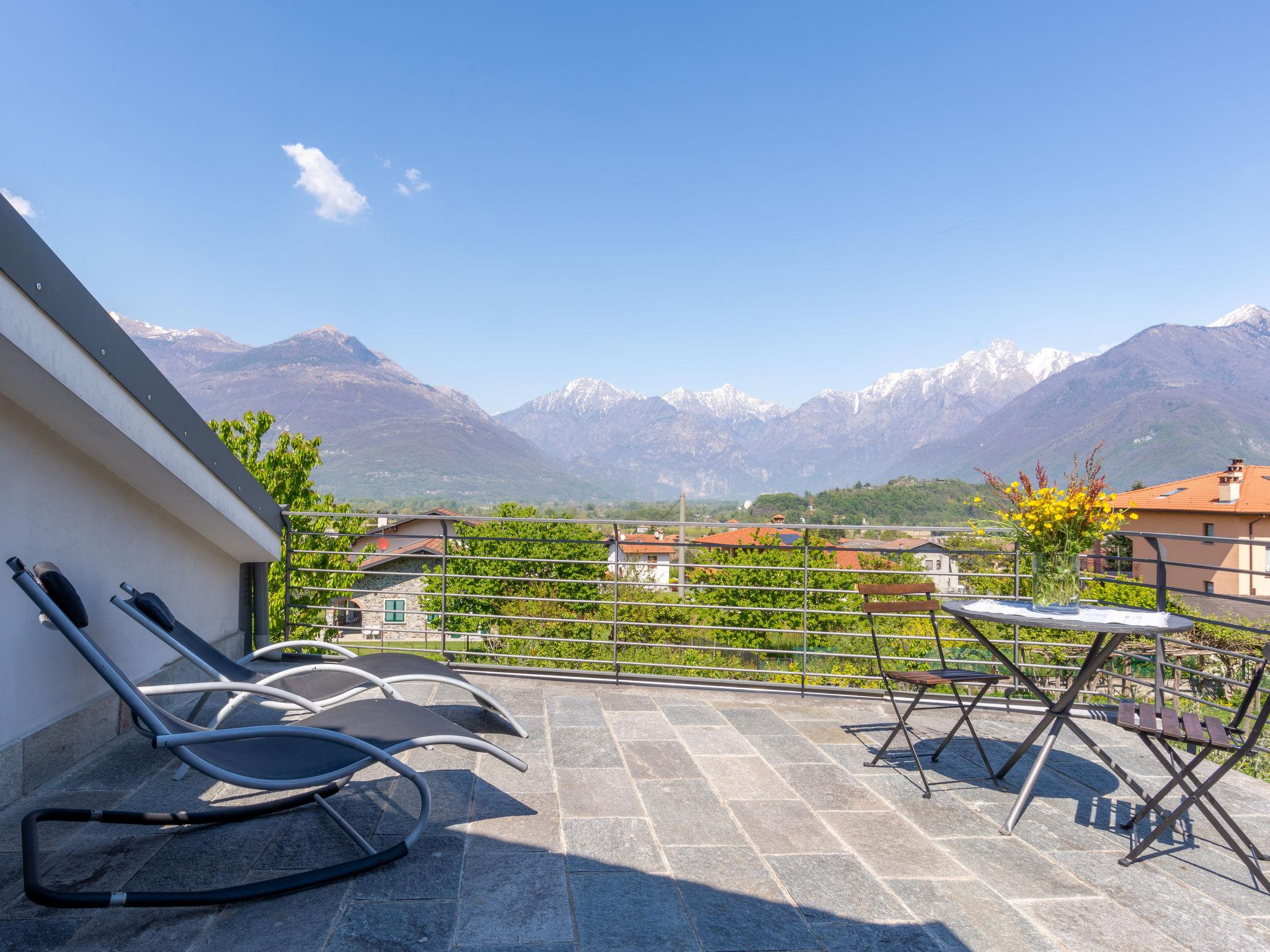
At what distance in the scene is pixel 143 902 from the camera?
6.33 feet

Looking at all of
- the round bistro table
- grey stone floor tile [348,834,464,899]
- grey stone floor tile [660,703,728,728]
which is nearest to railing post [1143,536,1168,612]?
the round bistro table

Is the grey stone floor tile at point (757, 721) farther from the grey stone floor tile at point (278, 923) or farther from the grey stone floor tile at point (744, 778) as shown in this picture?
the grey stone floor tile at point (278, 923)

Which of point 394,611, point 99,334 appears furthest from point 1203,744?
point 99,334

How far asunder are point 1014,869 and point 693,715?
205 centimetres

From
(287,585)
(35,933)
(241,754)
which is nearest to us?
(35,933)

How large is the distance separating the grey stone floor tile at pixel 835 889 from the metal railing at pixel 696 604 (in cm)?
93

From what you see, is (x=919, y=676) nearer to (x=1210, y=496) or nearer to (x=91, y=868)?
(x=91, y=868)

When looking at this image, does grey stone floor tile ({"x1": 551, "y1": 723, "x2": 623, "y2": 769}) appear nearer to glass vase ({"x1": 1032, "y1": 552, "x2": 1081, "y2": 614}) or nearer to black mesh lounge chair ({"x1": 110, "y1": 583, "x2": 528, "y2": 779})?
black mesh lounge chair ({"x1": 110, "y1": 583, "x2": 528, "y2": 779})

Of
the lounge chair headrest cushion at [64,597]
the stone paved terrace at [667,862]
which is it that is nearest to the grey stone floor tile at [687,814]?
the stone paved terrace at [667,862]

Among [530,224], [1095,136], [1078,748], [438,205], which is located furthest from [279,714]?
[530,224]

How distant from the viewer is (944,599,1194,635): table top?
2.67 metres

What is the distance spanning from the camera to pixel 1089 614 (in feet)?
10.0

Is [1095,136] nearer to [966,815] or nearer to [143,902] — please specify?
[966,815]

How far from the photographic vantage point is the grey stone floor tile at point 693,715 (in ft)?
13.4
